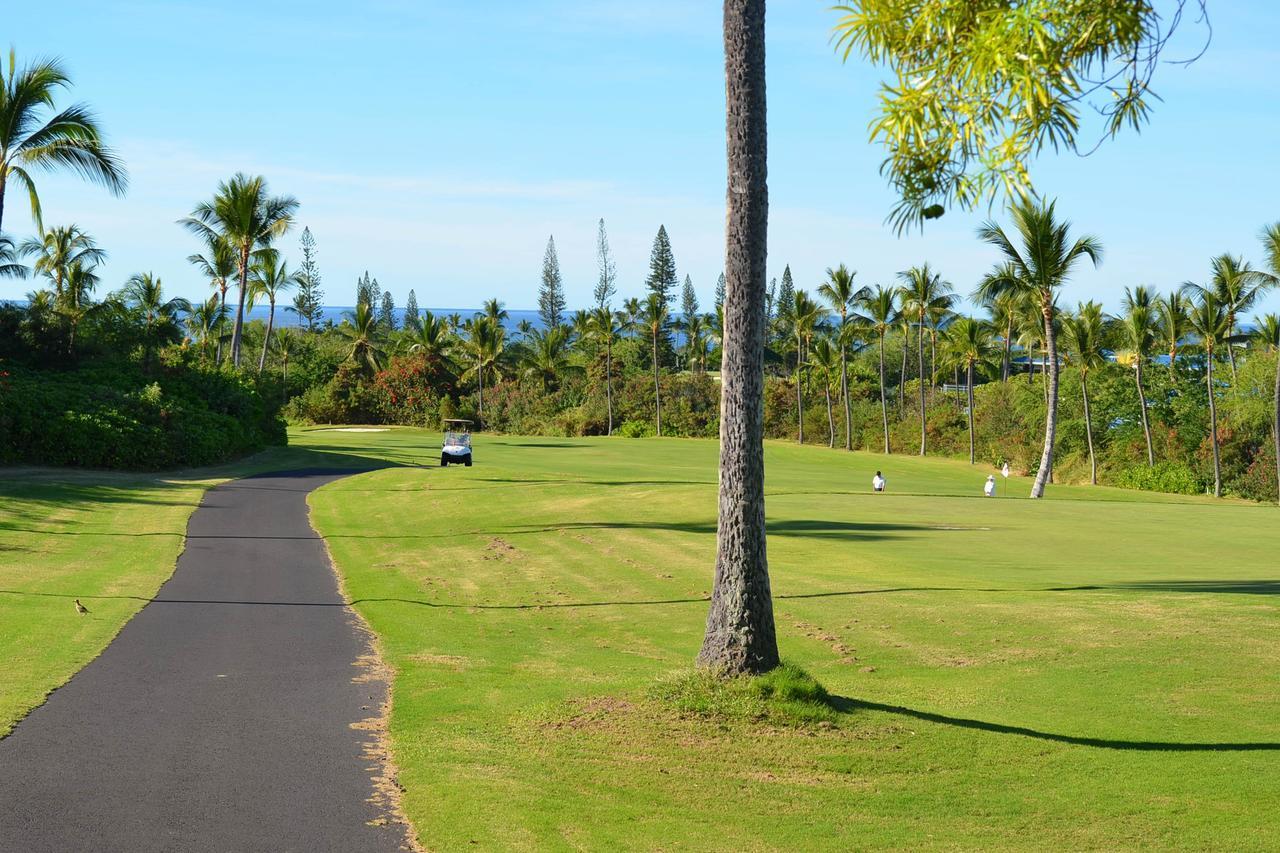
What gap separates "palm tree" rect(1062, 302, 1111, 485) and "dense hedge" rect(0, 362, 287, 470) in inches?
1786

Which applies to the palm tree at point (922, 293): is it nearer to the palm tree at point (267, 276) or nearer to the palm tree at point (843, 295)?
the palm tree at point (843, 295)

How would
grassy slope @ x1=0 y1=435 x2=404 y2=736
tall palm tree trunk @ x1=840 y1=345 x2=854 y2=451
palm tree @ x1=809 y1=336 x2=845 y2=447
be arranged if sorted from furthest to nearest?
palm tree @ x1=809 y1=336 x2=845 y2=447 → tall palm tree trunk @ x1=840 y1=345 x2=854 y2=451 → grassy slope @ x1=0 y1=435 x2=404 y2=736

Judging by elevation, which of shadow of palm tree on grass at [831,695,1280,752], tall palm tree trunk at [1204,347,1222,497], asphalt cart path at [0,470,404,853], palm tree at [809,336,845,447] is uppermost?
palm tree at [809,336,845,447]

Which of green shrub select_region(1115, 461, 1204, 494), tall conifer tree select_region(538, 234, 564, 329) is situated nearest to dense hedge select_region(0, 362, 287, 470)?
green shrub select_region(1115, 461, 1204, 494)

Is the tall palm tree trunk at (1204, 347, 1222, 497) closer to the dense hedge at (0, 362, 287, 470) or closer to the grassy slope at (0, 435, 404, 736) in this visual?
the dense hedge at (0, 362, 287, 470)

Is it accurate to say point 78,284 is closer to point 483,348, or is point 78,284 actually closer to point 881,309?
point 483,348

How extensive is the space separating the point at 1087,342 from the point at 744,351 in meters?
62.3

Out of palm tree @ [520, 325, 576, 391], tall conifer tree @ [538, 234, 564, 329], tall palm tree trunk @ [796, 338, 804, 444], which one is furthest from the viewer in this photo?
tall conifer tree @ [538, 234, 564, 329]

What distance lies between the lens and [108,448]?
39188 mm

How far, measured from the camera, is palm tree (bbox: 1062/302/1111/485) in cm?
6706

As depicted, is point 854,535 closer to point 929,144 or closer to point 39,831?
point 929,144

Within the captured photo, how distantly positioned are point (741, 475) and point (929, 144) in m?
3.72

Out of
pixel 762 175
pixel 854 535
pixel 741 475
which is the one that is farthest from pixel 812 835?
pixel 854 535

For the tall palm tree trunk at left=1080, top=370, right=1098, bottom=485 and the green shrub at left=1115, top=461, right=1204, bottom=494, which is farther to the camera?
the tall palm tree trunk at left=1080, top=370, right=1098, bottom=485
